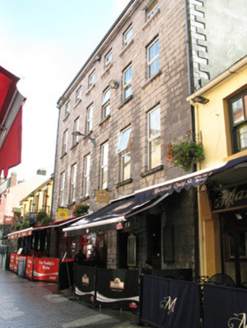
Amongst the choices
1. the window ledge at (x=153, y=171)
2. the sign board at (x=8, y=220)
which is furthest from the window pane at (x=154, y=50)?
the sign board at (x=8, y=220)

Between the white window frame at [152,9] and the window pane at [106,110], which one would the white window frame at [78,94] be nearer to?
the window pane at [106,110]

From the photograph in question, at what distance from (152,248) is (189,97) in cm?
522

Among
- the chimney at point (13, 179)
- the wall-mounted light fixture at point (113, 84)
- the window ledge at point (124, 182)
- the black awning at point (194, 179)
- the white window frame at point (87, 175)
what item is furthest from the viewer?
the chimney at point (13, 179)

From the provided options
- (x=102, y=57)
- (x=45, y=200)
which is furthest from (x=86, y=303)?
(x=45, y=200)

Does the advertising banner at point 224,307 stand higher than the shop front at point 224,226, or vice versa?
the shop front at point 224,226

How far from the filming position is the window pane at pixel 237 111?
8.46 metres

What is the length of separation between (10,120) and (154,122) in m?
8.19

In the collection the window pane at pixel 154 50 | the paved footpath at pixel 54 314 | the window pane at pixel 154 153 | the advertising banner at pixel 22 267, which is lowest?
the paved footpath at pixel 54 314

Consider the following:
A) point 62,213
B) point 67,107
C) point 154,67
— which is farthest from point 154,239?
point 67,107

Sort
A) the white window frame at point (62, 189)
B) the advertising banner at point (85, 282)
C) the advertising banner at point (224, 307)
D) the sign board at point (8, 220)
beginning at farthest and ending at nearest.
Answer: the sign board at point (8, 220) → the white window frame at point (62, 189) → the advertising banner at point (85, 282) → the advertising banner at point (224, 307)

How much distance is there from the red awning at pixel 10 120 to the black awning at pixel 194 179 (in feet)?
13.8

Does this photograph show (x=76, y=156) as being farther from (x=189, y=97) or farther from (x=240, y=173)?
(x=240, y=173)

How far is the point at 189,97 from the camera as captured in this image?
9.65 metres

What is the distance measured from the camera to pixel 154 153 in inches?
461
